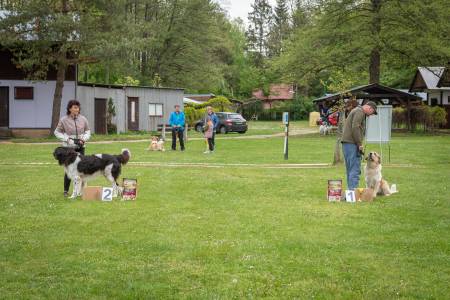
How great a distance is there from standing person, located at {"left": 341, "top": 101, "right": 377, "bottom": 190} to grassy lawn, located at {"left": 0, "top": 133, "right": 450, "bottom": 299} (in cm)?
76

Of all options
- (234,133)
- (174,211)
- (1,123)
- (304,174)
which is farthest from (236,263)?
(234,133)

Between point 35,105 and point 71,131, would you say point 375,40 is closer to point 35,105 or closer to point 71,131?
point 35,105

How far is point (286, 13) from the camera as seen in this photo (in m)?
98.2

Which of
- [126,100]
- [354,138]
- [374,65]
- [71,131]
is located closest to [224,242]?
[354,138]

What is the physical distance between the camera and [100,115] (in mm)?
38875

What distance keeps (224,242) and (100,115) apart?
1262 inches

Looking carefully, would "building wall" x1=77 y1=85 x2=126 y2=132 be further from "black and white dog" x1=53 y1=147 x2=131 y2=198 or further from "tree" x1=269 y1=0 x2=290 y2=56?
"tree" x1=269 y1=0 x2=290 y2=56

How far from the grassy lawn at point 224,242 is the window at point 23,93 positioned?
22350 mm

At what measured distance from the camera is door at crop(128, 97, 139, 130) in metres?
42.2

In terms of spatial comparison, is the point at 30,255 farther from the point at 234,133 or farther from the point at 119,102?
the point at 234,133

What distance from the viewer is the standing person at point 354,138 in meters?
11.6

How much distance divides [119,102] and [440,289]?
36.0 m

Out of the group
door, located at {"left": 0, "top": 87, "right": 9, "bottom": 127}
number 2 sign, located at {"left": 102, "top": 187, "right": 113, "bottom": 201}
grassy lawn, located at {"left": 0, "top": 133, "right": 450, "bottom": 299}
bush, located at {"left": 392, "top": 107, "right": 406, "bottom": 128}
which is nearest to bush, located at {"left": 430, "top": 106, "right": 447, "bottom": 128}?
bush, located at {"left": 392, "top": 107, "right": 406, "bottom": 128}

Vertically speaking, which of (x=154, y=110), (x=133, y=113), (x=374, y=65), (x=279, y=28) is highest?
(x=279, y=28)
